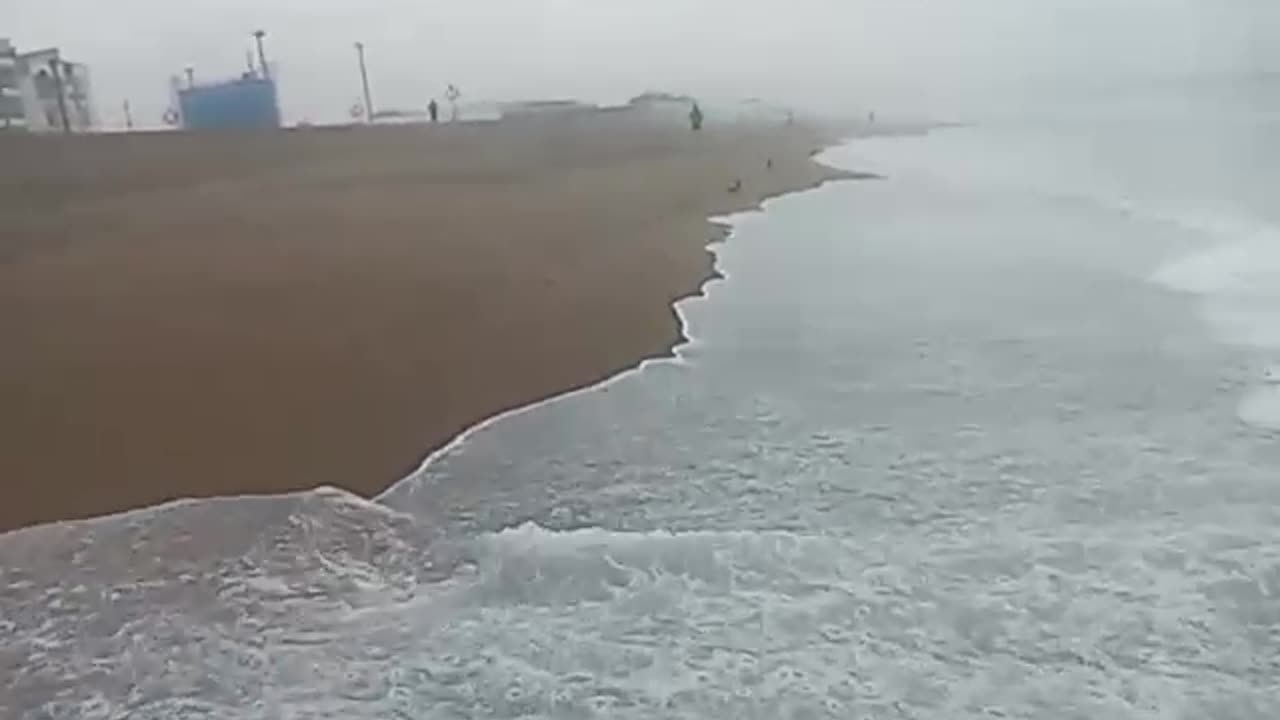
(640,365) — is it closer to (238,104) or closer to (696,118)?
(238,104)

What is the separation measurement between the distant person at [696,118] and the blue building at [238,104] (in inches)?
163

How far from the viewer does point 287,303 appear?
4.39 meters

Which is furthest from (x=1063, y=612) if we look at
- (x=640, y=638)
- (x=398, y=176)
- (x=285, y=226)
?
(x=398, y=176)

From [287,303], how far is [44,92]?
1518 millimetres

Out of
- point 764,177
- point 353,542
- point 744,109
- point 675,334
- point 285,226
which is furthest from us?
point 744,109

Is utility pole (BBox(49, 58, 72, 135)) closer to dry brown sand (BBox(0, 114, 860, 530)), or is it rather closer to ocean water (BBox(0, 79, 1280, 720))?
dry brown sand (BBox(0, 114, 860, 530))

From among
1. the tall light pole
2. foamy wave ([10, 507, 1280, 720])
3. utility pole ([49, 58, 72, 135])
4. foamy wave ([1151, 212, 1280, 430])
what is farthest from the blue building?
foamy wave ([1151, 212, 1280, 430])

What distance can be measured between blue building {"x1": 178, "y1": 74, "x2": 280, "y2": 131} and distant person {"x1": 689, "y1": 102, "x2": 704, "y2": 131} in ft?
13.6

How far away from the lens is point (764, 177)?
8852mm

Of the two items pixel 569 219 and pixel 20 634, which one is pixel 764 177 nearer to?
pixel 569 219

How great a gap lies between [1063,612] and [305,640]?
4.01ft

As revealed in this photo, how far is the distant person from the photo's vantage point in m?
9.61

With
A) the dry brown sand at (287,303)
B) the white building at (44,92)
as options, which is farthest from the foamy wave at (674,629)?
the white building at (44,92)

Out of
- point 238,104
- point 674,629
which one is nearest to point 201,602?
point 674,629
